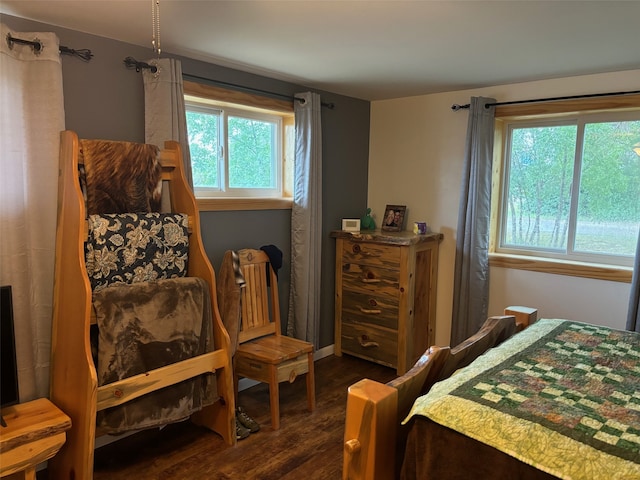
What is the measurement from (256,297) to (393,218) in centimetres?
148

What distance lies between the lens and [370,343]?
3.73 meters

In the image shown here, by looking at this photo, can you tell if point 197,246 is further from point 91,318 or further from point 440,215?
point 440,215

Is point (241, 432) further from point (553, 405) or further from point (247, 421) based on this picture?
point (553, 405)

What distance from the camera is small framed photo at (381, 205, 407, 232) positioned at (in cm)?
391

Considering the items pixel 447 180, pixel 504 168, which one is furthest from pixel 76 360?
pixel 504 168

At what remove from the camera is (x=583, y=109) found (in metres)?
3.02

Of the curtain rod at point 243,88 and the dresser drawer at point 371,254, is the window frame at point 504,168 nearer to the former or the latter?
the dresser drawer at point 371,254

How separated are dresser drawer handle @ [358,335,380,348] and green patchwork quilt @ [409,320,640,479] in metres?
1.76

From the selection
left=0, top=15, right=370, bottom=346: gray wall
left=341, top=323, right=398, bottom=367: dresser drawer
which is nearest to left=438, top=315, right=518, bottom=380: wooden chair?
left=341, top=323, right=398, bottom=367: dresser drawer

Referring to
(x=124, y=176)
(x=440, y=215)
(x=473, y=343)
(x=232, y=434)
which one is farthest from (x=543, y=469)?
(x=440, y=215)

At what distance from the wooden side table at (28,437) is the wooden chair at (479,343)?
160cm

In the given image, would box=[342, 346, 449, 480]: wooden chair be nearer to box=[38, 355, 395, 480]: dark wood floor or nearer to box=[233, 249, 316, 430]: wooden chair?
box=[38, 355, 395, 480]: dark wood floor

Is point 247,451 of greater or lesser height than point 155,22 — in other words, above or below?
below

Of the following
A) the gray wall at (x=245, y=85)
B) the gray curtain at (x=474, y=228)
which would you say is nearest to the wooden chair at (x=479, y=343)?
the gray curtain at (x=474, y=228)
